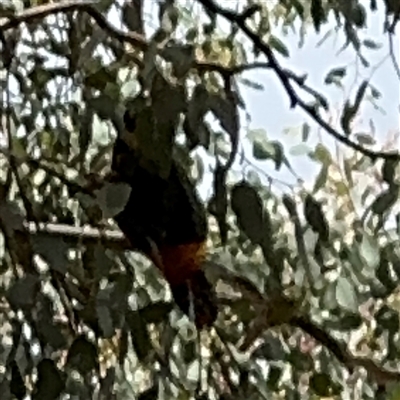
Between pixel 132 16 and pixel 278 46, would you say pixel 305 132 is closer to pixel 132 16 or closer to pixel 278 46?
pixel 278 46

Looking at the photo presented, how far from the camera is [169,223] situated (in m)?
0.87

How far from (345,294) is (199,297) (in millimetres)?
164

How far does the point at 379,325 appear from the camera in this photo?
3.40 ft

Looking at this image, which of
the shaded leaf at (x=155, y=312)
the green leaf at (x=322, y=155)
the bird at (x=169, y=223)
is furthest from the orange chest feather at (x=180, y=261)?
the green leaf at (x=322, y=155)

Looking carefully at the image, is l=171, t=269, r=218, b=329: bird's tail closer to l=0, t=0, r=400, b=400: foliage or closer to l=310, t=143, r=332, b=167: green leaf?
l=0, t=0, r=400, b=400: foliage

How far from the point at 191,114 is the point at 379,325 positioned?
0.41m

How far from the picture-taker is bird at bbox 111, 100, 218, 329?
823 millimetres

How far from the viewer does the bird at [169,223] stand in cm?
82

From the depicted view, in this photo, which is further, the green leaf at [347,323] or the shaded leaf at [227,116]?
the green leaf at [347,323]

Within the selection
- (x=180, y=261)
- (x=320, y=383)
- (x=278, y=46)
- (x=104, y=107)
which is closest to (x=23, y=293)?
(x=104, y=107)

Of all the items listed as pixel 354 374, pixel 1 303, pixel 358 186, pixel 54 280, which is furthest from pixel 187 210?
pixel 358 186

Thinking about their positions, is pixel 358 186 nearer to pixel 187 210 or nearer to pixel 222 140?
pixel 222 140

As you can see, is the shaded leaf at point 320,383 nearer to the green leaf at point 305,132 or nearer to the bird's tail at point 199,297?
the bird's tail at point 199,297

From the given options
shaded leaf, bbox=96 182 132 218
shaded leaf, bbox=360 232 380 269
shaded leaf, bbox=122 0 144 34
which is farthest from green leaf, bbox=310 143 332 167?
shaded leaf, bbox=96 182 132 218
